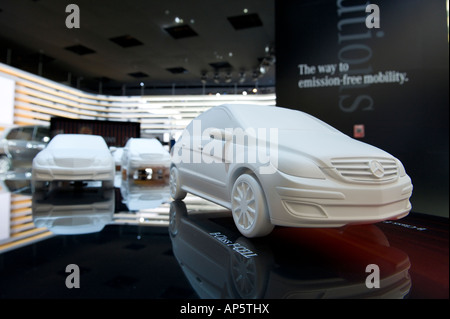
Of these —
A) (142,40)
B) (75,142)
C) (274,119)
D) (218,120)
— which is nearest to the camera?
(274,119)

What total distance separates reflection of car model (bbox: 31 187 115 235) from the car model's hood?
2.04 m

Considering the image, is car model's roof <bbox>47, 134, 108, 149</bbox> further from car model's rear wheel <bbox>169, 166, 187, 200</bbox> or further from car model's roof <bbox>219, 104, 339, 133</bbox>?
car model's roof <bbox>219, 104, 339, 133</bbox>

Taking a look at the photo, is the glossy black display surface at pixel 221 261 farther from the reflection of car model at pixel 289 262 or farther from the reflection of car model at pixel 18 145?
the reflection of car model at pixel 18 145

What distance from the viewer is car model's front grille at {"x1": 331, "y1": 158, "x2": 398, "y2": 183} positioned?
86.9 inches

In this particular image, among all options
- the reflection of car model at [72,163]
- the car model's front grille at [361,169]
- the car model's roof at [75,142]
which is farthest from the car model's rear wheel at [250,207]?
the car model's roof at [75,142]

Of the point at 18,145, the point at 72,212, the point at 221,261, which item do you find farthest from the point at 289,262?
the point at 18,145

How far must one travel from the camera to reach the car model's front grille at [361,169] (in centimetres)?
221

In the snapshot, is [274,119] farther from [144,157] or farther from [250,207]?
[144,157]

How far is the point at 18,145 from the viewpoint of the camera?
33.5ft

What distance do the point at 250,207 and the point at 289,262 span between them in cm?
56

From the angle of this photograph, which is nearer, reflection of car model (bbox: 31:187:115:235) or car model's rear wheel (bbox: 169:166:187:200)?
reflection of car model (bbox: 31:187:115:235)

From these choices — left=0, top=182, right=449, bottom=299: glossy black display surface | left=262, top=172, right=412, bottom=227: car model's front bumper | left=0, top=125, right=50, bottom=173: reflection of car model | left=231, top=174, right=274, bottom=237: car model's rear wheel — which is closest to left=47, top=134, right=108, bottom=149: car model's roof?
left=0, top=182, right=449, bottom=299: glossy black display surface
